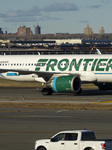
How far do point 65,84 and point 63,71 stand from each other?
12.9 feet

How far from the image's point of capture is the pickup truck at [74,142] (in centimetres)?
2108

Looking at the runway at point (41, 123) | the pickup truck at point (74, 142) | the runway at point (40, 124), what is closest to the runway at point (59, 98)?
the runway at point (41, 123)

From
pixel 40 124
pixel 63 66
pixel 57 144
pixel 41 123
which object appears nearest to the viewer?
pixel 57 144

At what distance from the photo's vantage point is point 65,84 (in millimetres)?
50406

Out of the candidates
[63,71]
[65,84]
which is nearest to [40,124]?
[65,84]

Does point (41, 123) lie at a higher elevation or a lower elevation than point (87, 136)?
lower

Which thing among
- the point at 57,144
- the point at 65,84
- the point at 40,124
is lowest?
the point at 40,124

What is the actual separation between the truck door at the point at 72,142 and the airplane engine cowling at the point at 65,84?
27.8 metres

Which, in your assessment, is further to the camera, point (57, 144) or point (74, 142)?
point (57, 144)

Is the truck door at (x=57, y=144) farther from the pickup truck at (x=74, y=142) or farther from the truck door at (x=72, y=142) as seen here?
the truck door at (x=72, y=142)

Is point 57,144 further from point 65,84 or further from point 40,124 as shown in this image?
point 65,84

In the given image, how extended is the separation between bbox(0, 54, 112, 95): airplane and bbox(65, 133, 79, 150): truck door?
27.9 metres

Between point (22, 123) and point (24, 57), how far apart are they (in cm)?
2559

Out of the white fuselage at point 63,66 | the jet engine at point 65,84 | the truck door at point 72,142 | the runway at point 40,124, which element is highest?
the white fuselage at point 63,66
